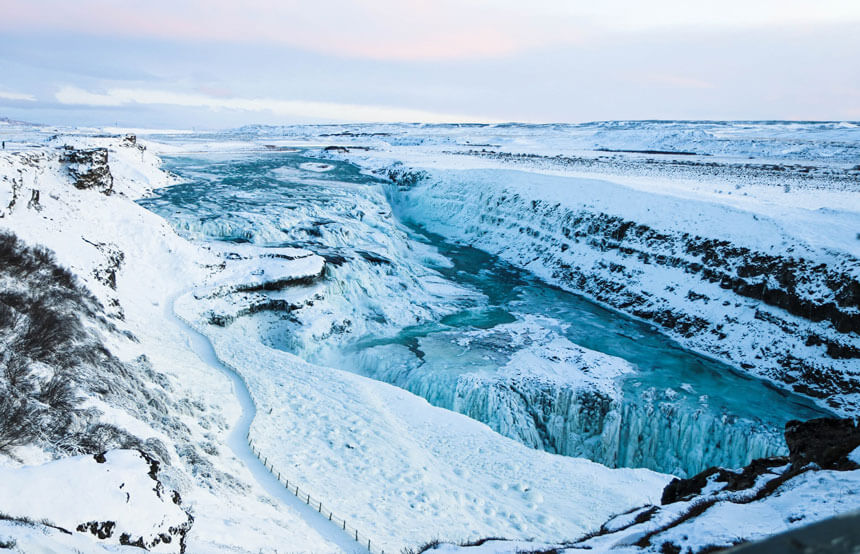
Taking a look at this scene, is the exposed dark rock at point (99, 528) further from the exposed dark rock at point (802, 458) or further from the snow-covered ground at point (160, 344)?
the exposed dark rock at point (802, 458)

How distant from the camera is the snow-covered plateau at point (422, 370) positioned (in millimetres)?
10133

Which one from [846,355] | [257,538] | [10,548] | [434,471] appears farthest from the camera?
[846,355]

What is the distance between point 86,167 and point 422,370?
24.8 m

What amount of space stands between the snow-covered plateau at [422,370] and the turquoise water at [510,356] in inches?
5.9

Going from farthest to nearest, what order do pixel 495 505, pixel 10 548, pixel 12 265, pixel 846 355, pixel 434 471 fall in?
pixel 846 355 < pixel 12 265 < pixel 434 471 < pixel 495 505 < pixel 10 548

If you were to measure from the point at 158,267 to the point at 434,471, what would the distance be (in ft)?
71.5

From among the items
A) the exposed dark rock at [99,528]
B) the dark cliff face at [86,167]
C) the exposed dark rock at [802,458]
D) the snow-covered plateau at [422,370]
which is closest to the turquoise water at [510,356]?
the snow-covered plateau at [422,370]

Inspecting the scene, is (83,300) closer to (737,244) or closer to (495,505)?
(495,505)

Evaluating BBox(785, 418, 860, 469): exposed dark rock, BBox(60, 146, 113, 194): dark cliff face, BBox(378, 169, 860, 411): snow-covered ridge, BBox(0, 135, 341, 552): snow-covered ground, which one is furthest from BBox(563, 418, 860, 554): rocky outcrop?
BBox(60, 146, 113, 194): dark cliff face

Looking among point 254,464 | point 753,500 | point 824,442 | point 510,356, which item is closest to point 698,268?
point 510,356

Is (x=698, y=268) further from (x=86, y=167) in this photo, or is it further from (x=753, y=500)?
(x=86, y=167)

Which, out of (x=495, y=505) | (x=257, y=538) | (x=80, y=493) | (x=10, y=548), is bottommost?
(x=495, y=505)

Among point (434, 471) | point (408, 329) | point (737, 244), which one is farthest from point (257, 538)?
Answer: point (737, 244)

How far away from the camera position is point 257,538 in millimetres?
11047
